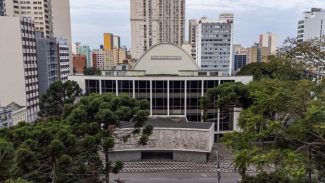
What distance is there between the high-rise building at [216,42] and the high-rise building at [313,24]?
72.8 ft

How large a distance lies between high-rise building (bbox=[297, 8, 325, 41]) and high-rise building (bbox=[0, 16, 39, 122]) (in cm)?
5834

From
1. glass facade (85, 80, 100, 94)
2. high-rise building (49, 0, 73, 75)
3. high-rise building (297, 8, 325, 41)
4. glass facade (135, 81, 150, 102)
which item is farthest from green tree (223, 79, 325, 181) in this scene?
high-rise building (49, 0, 73, 75)

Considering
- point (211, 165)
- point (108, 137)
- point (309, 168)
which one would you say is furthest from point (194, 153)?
point (309, 168)

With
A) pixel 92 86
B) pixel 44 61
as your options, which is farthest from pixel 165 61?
pixel 44 61

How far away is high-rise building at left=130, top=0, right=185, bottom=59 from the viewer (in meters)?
98.2

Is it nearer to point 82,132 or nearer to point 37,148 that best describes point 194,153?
point 82,132

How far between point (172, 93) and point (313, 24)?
49088mm

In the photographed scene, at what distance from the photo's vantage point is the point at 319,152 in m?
9.59

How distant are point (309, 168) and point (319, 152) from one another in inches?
53.8

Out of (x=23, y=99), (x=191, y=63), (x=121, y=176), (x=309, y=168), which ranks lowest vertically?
(x=121, y=176)

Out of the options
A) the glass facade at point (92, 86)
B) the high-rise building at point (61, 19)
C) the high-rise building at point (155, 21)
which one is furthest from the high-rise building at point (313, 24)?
the high-rise building at point (61, 19)

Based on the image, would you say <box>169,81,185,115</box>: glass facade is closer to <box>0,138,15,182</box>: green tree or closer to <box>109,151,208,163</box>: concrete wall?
<box>109,151,208,163</box>: concrete wall

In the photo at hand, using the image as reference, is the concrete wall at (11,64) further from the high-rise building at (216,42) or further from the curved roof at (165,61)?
the high-rise building at (216,42)

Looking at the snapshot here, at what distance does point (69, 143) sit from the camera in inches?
491
